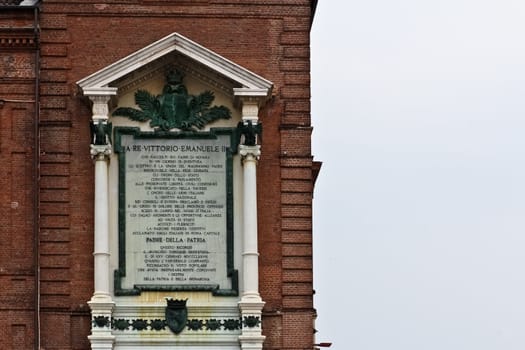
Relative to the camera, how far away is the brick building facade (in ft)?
134

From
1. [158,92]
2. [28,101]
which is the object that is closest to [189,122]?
Answer: [158,92]

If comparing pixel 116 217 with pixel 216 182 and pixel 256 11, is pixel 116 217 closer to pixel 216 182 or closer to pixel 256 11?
pixel 216 182

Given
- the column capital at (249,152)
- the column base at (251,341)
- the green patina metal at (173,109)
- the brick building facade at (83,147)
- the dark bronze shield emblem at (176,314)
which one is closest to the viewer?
the column base at (251,341)

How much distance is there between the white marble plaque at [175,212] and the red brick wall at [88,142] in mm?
958

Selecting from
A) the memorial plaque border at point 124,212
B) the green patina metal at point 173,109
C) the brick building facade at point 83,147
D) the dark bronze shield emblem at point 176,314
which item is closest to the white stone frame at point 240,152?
the memorial plaque border at point 124,212

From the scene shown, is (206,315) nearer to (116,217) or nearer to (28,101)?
(116,217)

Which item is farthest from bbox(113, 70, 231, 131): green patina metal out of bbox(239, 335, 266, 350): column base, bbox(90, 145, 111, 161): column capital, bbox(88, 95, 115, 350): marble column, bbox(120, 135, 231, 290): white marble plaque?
bbox(239, 335, 266, 350): column base

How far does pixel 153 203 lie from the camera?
1624 inches

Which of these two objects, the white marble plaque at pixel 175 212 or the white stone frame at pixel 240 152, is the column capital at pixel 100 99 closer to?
the white stone frame at pixel 240 152

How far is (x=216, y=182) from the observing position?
4147 centimetres

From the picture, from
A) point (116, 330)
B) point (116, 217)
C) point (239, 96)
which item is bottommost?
point (116, 330)

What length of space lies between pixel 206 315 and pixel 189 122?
461 cm

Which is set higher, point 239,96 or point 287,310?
point 239,96

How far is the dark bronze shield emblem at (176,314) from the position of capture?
133ft
